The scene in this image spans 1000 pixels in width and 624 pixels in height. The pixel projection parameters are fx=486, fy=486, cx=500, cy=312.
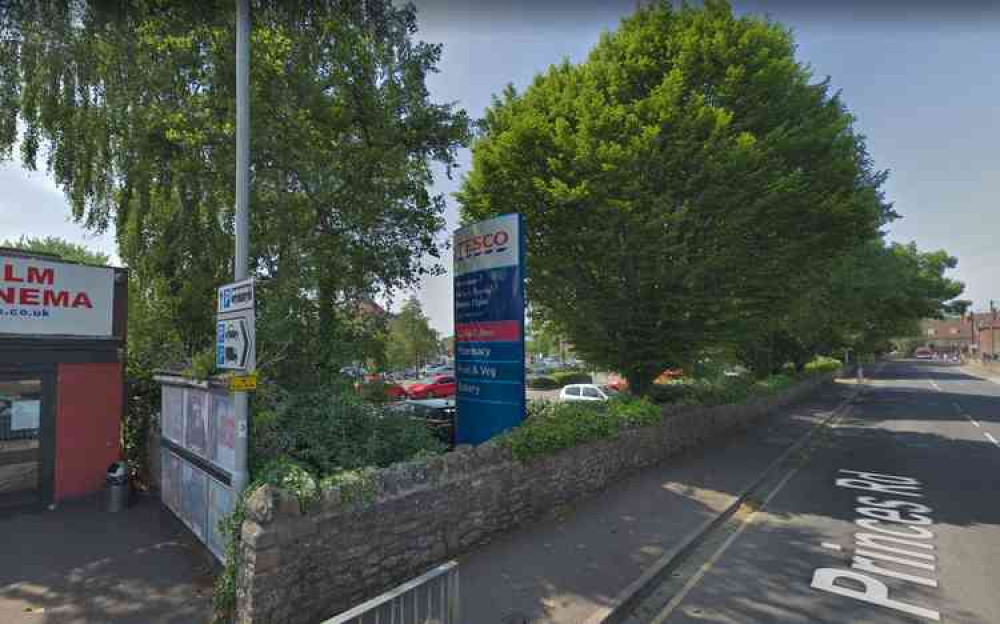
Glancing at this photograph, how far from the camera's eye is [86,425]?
9.46 m

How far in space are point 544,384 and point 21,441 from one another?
30.1m

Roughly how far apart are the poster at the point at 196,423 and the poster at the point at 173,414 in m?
0.37

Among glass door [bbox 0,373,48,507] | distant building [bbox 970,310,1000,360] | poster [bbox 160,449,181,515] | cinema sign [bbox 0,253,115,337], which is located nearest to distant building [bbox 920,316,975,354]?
distant building [bbox 970,310,1000,360]

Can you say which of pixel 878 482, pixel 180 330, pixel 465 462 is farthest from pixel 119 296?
pixel 878 482

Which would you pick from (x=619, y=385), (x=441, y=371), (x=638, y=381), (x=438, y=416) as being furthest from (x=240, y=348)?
(x=441, y=371)

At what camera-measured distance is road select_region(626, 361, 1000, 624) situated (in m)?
5.25

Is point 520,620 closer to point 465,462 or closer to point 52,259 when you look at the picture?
point 465,462

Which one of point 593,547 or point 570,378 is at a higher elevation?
point 593,547

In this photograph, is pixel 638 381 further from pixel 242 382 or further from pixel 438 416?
pixel 242 382

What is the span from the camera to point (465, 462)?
21.4 feet

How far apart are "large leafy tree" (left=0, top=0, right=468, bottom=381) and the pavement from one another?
10.2 feet

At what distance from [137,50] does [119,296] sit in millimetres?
6432

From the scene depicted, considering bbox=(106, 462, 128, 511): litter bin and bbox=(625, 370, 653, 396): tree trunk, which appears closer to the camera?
bbox=(106, 462, 128, 511): litter bin

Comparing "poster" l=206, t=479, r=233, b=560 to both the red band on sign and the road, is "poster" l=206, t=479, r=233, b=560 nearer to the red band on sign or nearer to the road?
the red band on sign
